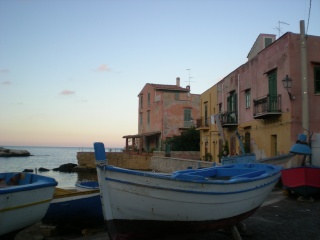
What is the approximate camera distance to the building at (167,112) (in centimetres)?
3869

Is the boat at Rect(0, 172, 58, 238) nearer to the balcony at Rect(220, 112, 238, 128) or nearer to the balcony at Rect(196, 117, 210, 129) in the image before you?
the balcony at Rect(220, 112, 238, 128)

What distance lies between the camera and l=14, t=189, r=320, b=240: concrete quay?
283 inches

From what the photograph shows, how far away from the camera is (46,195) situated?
Result: 6.80m

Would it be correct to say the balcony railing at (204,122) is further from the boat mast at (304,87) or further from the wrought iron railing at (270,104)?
the boat mast at (304,87)

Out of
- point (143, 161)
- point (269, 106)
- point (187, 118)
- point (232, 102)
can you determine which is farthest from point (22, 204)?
point (187, 118)

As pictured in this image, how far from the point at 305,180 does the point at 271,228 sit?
3.92m

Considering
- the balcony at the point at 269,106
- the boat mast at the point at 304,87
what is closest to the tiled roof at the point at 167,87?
the balcony at the point at 269,106

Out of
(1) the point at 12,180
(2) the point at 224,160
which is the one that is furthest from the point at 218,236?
(2) the point at 224,160

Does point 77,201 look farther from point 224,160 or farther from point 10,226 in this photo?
point 224,160

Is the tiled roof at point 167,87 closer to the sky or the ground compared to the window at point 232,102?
closer to the sky

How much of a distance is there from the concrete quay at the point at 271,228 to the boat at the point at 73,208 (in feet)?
1.18

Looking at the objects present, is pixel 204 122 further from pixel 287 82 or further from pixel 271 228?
pixel 271 228

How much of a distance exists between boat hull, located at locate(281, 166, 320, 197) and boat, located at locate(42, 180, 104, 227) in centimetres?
640

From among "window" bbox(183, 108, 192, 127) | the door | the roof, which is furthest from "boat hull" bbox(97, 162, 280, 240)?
the roof
